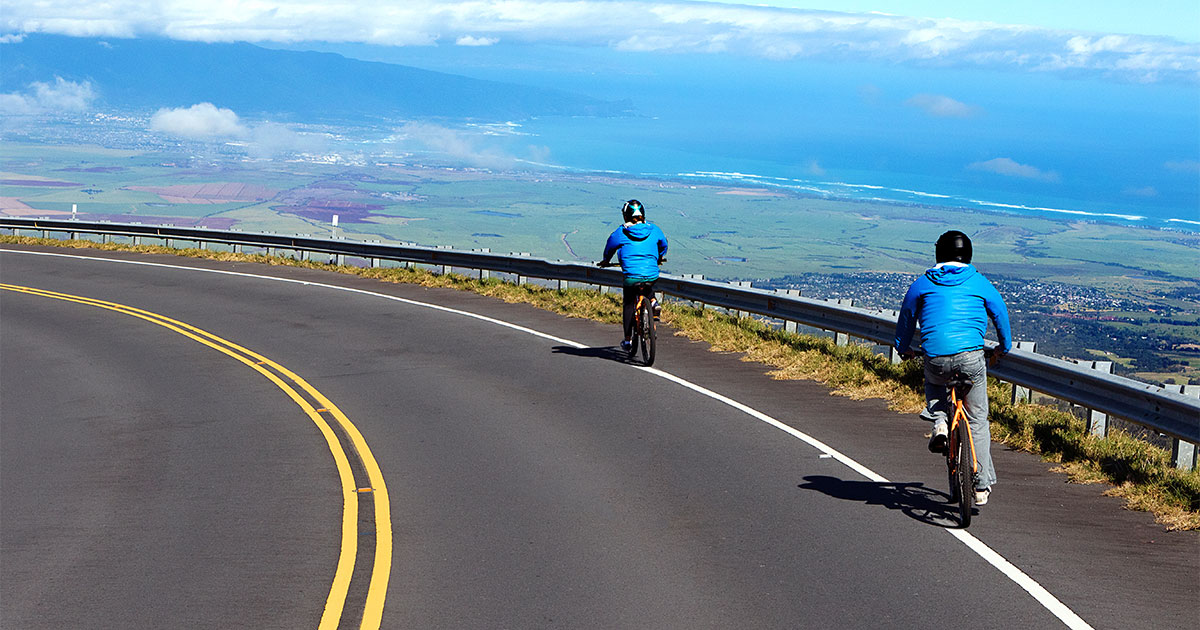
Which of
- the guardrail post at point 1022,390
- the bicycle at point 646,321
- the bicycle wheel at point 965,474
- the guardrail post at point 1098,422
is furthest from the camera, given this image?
the bicycle at point 646,321

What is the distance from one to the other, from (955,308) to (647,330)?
292 inches

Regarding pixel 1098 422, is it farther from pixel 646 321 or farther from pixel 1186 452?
pixel 646 321

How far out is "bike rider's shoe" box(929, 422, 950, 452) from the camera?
8938 millimetres

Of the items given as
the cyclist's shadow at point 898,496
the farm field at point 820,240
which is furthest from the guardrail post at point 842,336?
the farm field at point 820,240

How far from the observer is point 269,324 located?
814 inches

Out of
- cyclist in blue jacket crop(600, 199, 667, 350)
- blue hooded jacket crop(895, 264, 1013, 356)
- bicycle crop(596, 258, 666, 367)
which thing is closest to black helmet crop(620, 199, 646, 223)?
cyclist in blue jacket crop(600, 199, 667, 350)

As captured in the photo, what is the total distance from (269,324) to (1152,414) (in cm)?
1459

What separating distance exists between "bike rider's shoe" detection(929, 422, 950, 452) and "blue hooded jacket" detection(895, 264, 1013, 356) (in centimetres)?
54

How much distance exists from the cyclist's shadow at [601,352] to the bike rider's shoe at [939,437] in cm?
782

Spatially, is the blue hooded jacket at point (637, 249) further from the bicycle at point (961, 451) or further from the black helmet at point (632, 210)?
the bicycle at point (961, 451)

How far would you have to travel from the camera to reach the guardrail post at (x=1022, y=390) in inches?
491

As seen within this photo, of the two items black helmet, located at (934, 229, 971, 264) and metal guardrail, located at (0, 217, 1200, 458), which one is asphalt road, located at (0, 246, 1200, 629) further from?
black helmet, located at (934, 229, 971, 264)

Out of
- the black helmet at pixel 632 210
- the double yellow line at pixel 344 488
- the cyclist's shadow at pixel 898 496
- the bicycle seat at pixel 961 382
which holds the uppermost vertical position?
the black helmet at pixel 632 210

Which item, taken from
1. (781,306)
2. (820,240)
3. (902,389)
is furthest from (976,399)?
(820,240)
